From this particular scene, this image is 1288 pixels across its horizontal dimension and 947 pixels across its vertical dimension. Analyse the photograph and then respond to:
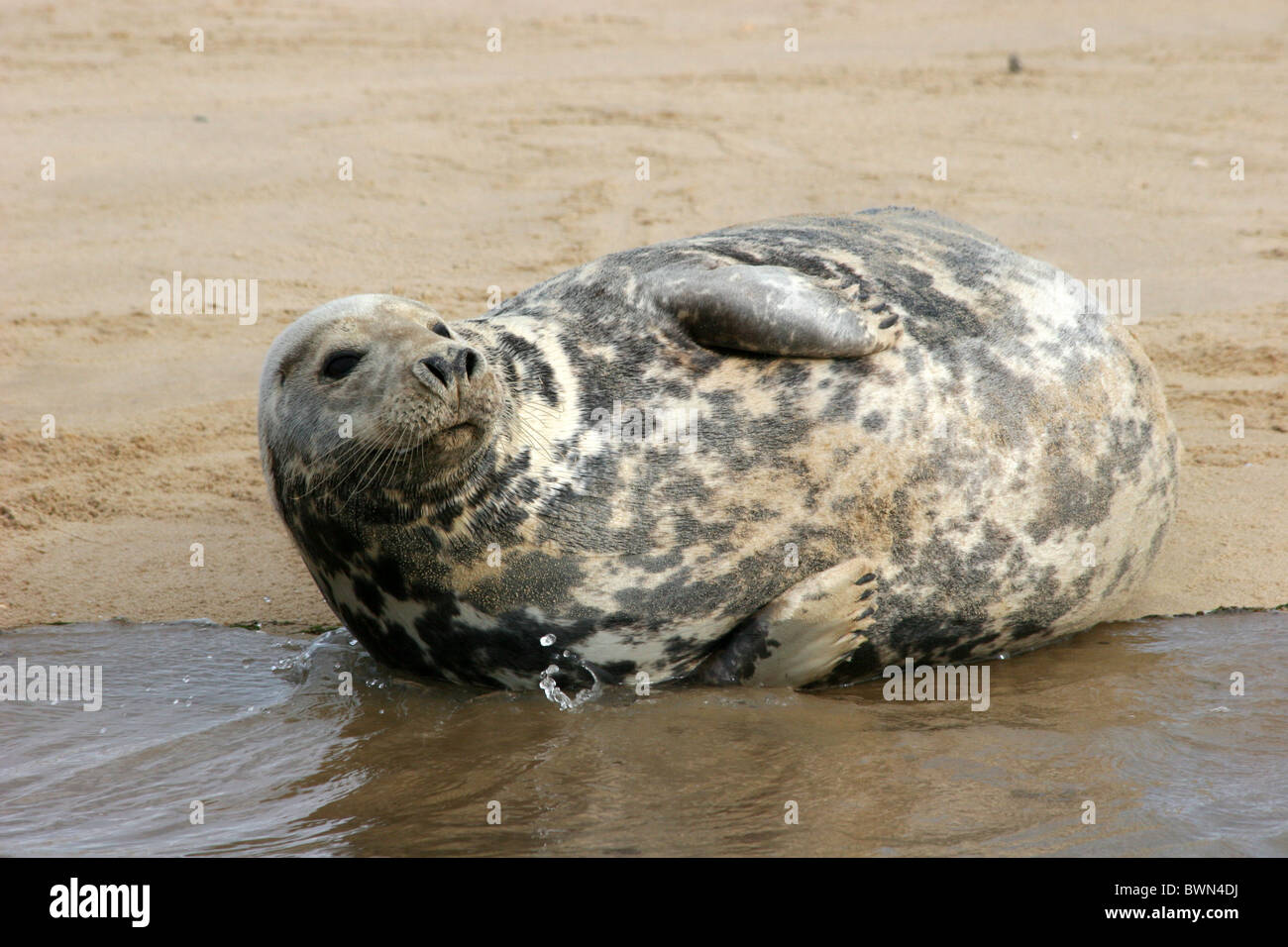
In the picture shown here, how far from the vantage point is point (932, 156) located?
8797 millimetres

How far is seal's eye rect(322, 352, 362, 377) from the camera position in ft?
11.2

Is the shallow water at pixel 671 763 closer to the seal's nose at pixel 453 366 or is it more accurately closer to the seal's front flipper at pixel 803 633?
the seal's front flipper at pixel 803 633

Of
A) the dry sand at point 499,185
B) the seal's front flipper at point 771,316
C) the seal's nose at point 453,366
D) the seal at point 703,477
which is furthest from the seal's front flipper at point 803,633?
the dry sand at point 499,185

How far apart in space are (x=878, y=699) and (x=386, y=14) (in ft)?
31.8

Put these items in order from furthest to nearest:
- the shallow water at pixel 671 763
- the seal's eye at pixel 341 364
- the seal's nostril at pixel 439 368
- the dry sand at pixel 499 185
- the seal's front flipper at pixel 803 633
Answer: the dry sand at pixel 499 185, the seal's front flipper at pixel 803 633, the seal's eye at pixel 341 364, the seal's nostril at pixel 439 368, the shallow water at pixel 671 763

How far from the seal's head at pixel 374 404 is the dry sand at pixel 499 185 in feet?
3.82

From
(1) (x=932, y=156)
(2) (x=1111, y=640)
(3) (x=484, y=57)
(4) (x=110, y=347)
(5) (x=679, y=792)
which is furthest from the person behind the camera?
(3) (x=484, y=57)

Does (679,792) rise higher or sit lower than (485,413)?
lower

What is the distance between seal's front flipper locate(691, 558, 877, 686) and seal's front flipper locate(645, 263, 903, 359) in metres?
0.58

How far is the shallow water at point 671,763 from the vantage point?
9.66 feet

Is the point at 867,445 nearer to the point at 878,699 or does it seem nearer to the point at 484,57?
the point at 878,699

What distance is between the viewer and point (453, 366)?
3207 mm

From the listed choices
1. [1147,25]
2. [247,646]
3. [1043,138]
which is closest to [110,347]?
[247,646]

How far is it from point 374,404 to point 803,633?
47.9 inches
